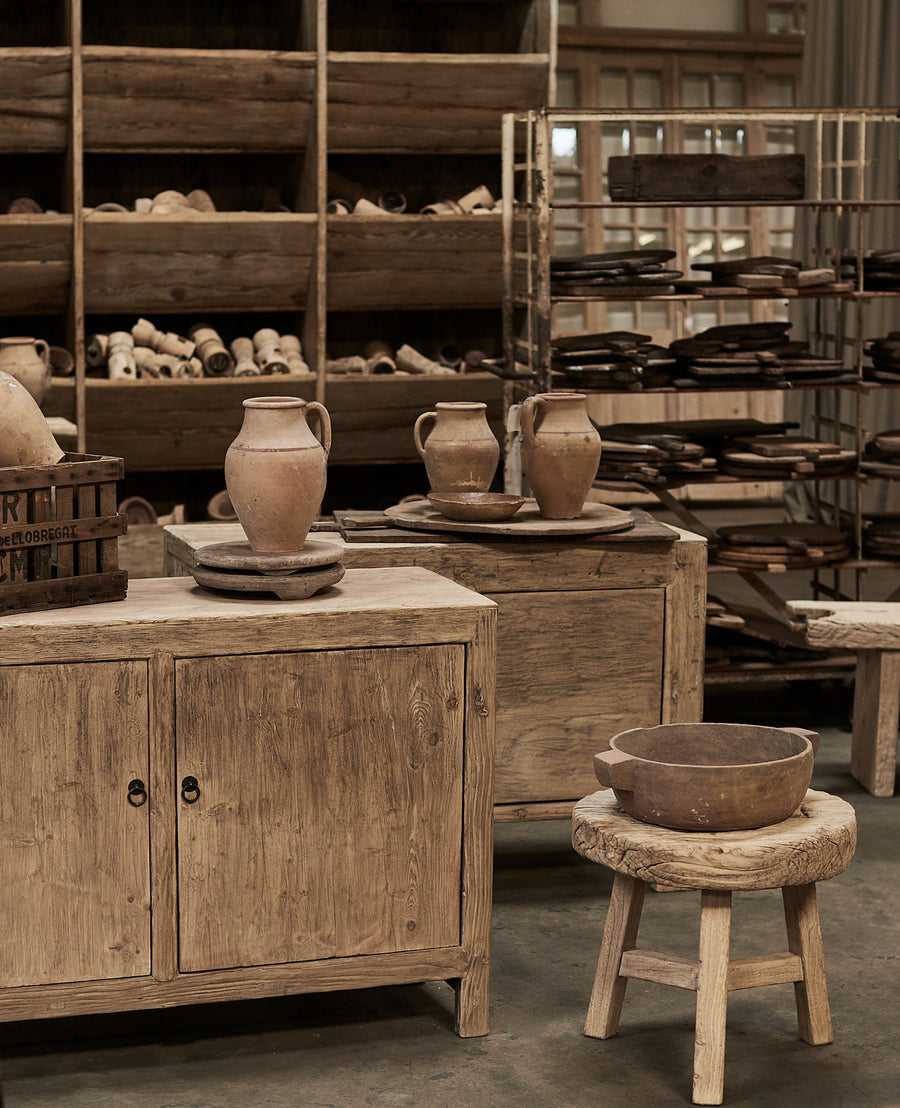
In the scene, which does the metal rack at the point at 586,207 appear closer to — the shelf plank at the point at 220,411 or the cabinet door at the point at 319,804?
the shelf plank at the point at 220,411

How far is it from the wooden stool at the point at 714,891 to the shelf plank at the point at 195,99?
342cm

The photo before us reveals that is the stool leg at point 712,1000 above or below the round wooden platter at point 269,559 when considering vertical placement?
below

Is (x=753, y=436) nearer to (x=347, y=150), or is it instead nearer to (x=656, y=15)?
(x=347, y=150)

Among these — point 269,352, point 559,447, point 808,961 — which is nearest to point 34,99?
point 269,352

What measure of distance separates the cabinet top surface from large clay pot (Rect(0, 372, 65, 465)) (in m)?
0.29

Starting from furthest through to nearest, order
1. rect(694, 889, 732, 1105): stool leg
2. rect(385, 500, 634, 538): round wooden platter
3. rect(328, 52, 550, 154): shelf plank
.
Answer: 1. rect(328, 52, 550, 154): shelf plank
2. rect(385, 500, 634, 538): round wooden platter
3. rect(694, 889, 732, 1105): stool leg

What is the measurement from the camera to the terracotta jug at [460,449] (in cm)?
348

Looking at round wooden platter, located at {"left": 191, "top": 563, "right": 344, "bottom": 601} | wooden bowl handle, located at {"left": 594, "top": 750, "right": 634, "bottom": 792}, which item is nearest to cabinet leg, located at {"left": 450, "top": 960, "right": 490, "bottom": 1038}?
wooden bowl handle, located at {"left": 594, "top": 750, "right": 634, "bottom": 792}

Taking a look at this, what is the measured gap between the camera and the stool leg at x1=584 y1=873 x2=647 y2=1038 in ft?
8.70

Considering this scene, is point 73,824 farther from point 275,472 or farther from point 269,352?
point 269,352

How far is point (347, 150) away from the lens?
18.0ft

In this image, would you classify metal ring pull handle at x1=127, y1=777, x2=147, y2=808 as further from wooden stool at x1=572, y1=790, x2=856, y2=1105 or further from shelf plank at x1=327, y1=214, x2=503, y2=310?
shelf plank at x1=327, y1=214, x2=503, y2=310

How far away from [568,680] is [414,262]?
102 inches

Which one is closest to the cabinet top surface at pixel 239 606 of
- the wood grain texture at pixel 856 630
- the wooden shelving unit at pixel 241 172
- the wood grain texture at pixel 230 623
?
the wood grain texture at pixel 230 623
